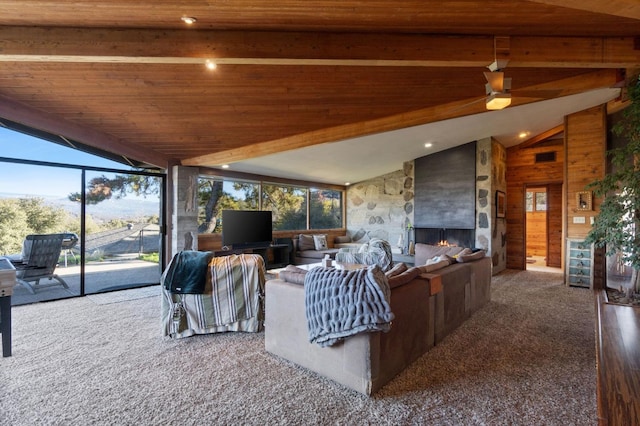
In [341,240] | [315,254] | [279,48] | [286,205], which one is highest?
[279,48]

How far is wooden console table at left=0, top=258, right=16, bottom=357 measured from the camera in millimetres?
2559

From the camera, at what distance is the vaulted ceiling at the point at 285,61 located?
7.87 feet

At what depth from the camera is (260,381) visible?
2367 millimetres

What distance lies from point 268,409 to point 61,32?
3.35 m

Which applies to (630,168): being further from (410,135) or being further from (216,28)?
(216,28)

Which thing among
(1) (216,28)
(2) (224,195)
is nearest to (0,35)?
(1) (216,28)

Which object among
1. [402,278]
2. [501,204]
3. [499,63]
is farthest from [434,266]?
[501,204]

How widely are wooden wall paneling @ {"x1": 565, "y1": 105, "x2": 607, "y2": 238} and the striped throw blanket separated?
19.1ft

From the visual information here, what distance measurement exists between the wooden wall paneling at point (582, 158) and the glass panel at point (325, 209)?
18.9 feet

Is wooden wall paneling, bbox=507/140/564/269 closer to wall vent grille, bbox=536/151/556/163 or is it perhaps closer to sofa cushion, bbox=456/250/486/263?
wall vent grille, bbox=536/151/556/163

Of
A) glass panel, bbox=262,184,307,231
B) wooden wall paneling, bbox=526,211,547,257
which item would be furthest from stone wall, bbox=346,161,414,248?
wooden wall paneling, bbox=526,211,547,257

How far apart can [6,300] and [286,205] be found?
608 cm

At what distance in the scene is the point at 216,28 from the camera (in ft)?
8.64

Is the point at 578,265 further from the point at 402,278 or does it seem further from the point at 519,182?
the point at 402,278
